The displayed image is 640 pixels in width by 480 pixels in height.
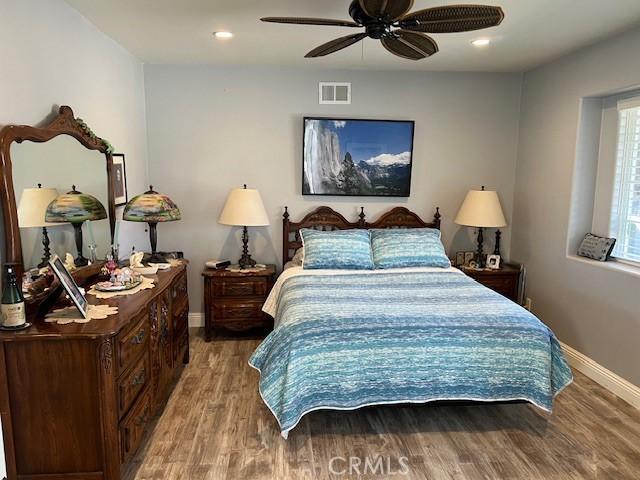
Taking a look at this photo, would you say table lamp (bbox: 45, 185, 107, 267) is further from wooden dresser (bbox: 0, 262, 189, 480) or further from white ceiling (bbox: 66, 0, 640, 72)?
white ceiling (bbox: 66, 0, 640, 72)

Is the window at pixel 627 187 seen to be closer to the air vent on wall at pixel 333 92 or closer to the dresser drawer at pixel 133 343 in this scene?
the air vent on wall at pixel 333 92

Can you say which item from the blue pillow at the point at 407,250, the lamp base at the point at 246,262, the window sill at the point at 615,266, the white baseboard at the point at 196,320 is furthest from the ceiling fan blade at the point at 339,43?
the white baseboard at the point at 196,320

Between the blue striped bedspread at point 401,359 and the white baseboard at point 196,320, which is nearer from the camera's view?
the blue striped bedspread at point 401,359

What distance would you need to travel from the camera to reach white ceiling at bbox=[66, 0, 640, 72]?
105 inches

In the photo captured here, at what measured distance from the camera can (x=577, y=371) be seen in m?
3.55

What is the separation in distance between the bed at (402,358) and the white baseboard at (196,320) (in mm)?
1924

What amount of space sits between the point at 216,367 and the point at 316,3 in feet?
8.81

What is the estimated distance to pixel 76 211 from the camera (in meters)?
2.62

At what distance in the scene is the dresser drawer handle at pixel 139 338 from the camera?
2241mm

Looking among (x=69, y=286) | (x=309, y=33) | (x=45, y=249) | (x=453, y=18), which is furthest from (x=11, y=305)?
(x=309, y=33)

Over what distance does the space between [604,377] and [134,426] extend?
3.18m

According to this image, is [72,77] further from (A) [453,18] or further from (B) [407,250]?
(B) [407,250]

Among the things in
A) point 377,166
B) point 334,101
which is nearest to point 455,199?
point 377,166

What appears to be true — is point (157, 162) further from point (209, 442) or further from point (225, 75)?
point (209, 442)
